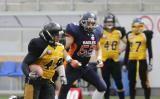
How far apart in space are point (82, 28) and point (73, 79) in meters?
0.84

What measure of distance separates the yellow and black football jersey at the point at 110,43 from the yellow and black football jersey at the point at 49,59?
3707 mm

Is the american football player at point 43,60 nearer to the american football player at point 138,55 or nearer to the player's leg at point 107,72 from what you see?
the player's leg at point 107,72

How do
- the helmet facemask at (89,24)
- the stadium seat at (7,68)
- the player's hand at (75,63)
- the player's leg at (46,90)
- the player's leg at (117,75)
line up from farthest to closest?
the stadium seat at (7,68), the player's leg at (117,75), the helmet facemask at (89,24), the player's hand at (75,63), the player's leg at (46,90)

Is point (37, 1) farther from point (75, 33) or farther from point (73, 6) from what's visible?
point (75, 33)

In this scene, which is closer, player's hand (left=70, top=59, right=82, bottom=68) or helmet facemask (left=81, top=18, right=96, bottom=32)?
player's hand (left=70, top=59, right=82, bottom=68)

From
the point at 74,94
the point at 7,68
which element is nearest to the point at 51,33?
the point at 74,94

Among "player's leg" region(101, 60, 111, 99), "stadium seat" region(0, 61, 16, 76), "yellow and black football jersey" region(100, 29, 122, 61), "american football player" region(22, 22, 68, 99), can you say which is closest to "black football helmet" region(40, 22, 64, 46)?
"american football player" region(22, 22, 68, 99)

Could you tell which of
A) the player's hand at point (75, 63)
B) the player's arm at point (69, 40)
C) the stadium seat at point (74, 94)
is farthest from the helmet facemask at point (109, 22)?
the player's hand at point (75, 63)

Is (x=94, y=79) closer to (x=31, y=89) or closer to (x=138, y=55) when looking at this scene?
(x=31, y=89)

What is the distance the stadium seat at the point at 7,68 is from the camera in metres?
15.2

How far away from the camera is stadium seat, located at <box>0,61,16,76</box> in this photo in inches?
598

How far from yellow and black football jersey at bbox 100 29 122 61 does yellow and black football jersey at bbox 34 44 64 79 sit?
3.71 m

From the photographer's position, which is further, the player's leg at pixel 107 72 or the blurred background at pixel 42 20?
the blurred background at pixel 42 20

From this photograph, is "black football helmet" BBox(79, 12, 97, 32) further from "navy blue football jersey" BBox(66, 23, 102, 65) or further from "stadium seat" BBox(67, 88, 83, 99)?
"stadium seat" BBox(67, 88, 83, 99)
